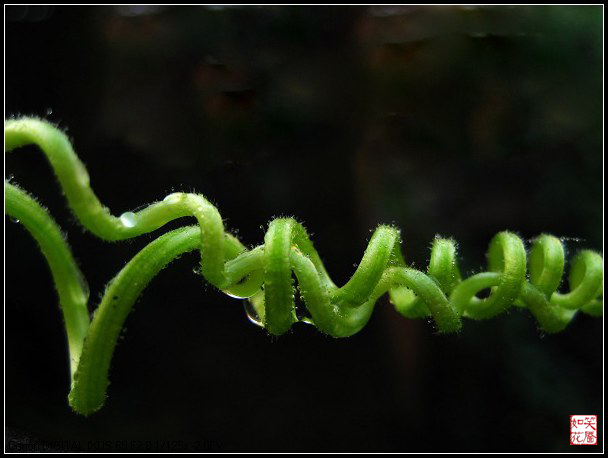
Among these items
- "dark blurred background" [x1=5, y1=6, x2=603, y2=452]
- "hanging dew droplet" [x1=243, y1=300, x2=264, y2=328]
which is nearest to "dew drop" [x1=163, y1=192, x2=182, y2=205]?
"hanging dew droplet" [x1=243, y1=300, x2=264, y2=328]

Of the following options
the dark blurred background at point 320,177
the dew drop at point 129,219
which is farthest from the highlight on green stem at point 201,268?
the dark blurred background at point 320,177

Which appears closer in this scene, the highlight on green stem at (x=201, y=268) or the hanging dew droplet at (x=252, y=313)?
the highlight on green stem at (x=201, y=268)

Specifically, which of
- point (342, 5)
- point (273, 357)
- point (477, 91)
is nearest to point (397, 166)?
point (477, 91)

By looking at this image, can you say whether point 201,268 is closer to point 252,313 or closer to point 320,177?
point 252,313

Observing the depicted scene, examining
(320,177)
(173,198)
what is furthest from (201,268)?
(320,177)

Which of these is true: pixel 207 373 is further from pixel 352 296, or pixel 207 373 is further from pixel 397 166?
pixel 352 296

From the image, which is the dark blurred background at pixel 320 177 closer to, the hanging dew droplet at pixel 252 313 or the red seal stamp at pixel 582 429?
the red seal stamp at pixel 582 429

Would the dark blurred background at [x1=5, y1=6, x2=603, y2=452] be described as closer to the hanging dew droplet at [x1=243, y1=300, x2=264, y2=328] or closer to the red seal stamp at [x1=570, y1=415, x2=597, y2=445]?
the red seal stamp at [x1=570, y1=415, x2=597, y2=445]
